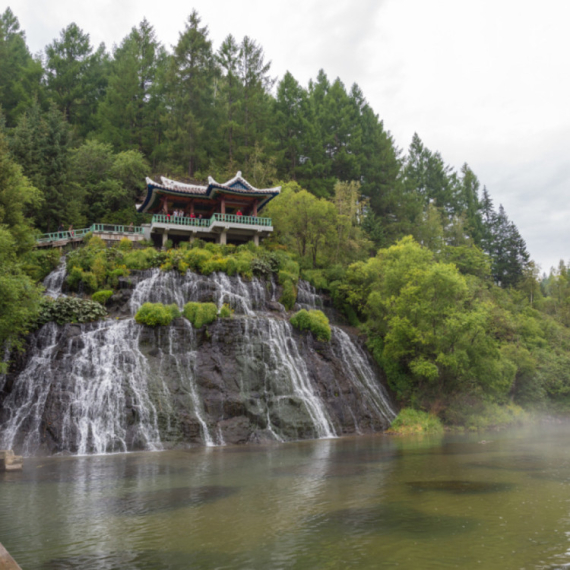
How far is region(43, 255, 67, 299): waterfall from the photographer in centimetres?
3059

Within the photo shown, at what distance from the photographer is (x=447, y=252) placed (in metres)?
58.0

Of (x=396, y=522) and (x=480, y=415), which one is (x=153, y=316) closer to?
(x=396, y=522)

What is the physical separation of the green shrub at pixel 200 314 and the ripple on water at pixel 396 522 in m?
17.9

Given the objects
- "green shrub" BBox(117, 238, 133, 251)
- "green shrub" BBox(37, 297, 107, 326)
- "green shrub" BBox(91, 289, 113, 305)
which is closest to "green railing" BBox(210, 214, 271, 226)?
"green shrub" BBox(117, 238, 133, 251)

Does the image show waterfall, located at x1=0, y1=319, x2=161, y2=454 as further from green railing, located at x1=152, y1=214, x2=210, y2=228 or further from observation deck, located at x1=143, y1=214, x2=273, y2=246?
observation deck, located at x1=143, y1=214, x2=273, y2=246

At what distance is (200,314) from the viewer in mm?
26734

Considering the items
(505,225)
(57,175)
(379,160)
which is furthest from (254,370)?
(505,225)

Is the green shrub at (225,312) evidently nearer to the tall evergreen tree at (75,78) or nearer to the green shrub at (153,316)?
the green shrub at (153,316)

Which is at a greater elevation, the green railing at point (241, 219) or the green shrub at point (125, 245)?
the green railing at point (241, 219)

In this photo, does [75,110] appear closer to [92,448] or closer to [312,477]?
[92,448]

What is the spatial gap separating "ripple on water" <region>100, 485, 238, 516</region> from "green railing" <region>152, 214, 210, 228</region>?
1162 inches

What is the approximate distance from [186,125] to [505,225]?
162 feet

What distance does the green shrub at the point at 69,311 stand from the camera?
24.8 metres

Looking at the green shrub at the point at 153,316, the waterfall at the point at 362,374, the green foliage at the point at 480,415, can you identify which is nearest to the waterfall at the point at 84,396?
the green shrub at the point at 153,316
